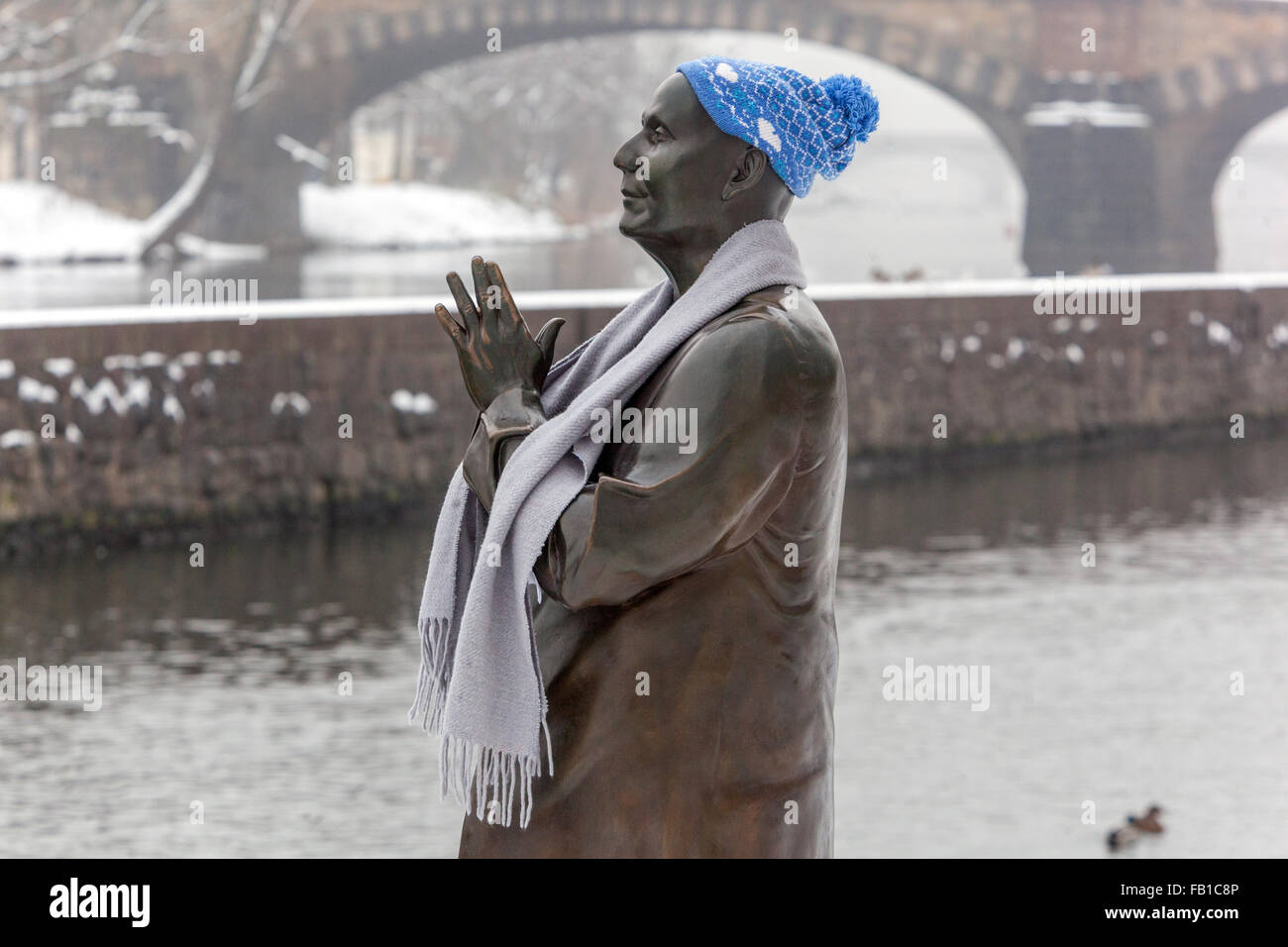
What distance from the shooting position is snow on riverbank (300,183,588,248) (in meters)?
44.6

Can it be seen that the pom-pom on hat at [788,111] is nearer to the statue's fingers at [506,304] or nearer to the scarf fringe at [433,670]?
the statue's fingers at [506,304]

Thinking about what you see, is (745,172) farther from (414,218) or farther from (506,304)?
(414,218)

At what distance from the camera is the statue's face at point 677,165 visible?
2.40 metres

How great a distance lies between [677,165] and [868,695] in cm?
735

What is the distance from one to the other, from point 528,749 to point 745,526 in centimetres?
35

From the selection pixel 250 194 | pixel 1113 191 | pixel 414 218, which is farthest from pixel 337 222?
pixel 1113 191

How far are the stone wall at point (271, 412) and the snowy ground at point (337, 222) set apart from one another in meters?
19.5

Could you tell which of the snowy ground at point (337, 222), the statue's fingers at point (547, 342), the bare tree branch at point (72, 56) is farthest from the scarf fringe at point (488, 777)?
the snowy ground at point (337, 222)

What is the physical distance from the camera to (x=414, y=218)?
47625 mm

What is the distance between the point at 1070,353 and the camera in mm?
17609

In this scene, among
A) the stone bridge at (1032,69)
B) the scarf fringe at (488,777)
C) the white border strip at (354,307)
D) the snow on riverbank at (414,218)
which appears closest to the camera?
the scarf fringe at (488,777)

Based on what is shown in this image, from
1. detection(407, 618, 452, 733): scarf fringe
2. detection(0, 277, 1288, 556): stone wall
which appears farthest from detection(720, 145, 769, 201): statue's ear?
detection(0, 277, 1288, 556): stone wall

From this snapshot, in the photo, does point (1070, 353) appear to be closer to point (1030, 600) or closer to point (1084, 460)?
point (1084, 460)

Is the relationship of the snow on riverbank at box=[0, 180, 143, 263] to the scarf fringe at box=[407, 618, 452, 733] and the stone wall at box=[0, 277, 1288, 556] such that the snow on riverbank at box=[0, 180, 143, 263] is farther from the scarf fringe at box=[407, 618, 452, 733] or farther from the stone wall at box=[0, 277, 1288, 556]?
the scarf fringe at box=[407, 618, 452, 733]
